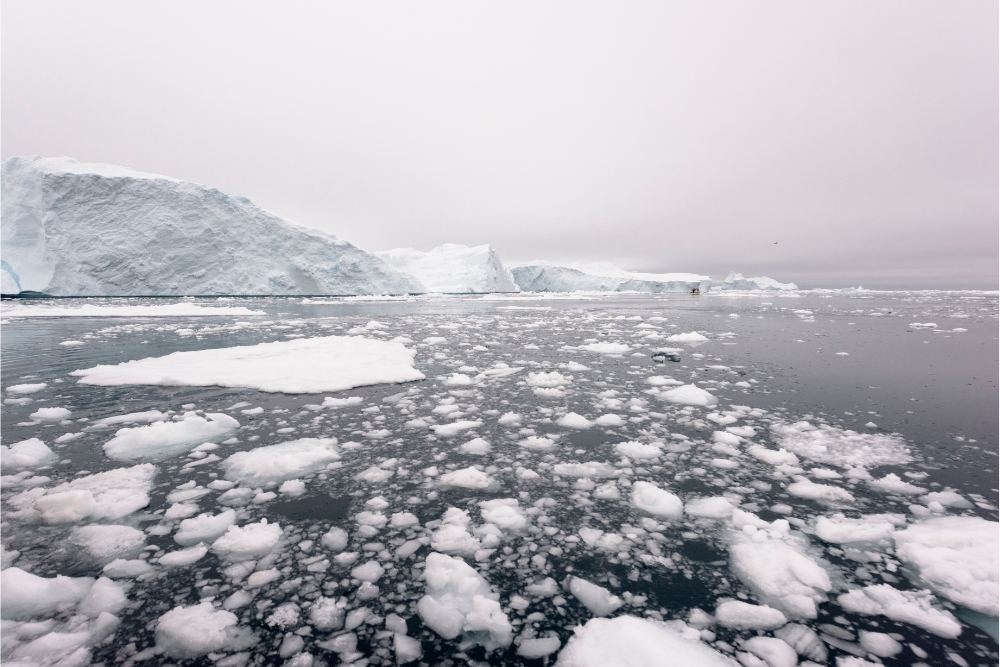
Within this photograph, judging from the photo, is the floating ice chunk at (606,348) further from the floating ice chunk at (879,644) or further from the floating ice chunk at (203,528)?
the floating ice chunk at (203,528)

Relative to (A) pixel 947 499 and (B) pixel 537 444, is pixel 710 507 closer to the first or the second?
(B) pixel 537 444

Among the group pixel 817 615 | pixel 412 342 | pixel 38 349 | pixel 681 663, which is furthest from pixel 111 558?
pixel 38 349

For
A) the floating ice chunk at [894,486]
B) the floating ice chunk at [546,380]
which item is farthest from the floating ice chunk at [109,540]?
the floating ice chunk at [894,486]

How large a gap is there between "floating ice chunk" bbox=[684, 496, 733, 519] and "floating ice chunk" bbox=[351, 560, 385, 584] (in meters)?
1.76

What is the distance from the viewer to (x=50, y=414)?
4246mm

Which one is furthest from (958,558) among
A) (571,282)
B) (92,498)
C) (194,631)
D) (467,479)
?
(571,282)

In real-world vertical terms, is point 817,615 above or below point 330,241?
below

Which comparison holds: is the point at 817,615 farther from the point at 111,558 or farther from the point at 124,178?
the point at 124,178

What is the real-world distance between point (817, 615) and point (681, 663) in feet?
2.32

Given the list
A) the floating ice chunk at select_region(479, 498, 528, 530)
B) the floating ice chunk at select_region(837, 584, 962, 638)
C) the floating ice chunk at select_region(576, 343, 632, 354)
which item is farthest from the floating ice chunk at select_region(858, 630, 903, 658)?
the floating ice chunk at select_region(576, 343, 632, 354)

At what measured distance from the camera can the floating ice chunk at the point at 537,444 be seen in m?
3.55

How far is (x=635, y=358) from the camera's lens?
8.00 m

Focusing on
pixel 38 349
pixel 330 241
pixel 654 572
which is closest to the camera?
pixel 654 572

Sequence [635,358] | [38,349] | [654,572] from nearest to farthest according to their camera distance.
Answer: [654,572], [635,358], [38,349]
